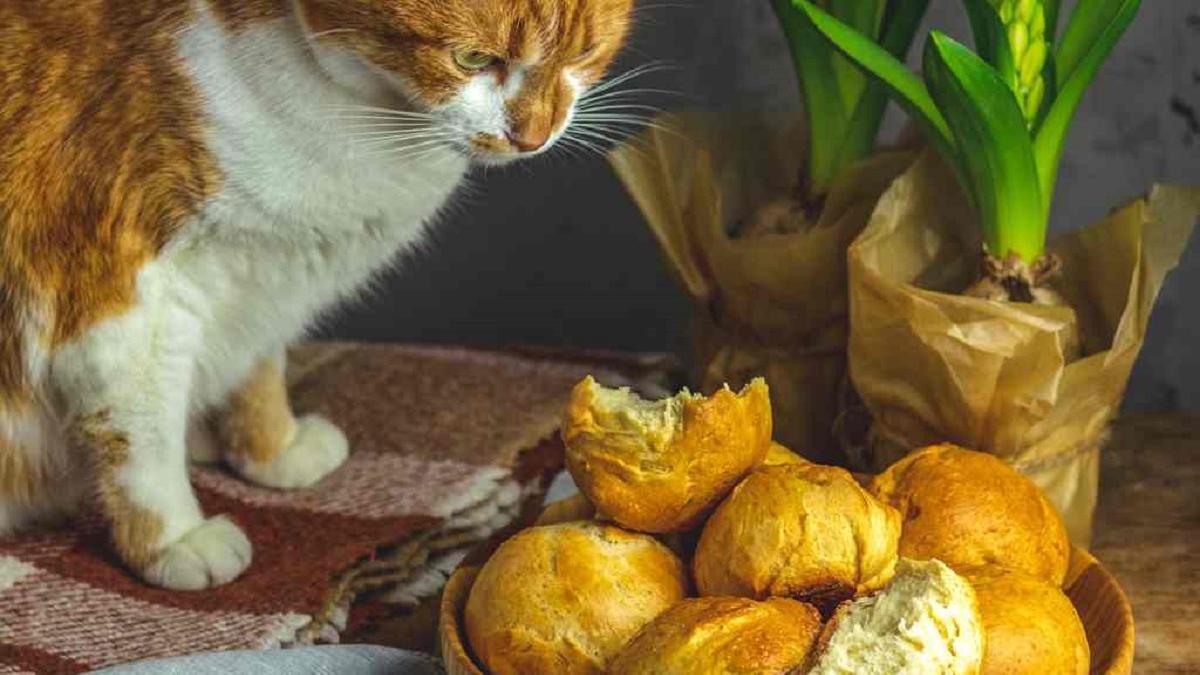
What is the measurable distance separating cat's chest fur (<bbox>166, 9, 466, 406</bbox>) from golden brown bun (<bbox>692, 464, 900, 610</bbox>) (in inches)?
15.8

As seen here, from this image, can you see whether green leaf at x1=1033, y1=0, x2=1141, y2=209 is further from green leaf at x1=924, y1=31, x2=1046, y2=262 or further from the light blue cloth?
the light blue cloth

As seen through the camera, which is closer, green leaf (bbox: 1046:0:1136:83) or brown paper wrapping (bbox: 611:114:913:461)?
green leaf (bbox: 1046:0:1136:83)

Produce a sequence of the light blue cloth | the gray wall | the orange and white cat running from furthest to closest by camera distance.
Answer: the gray wall
the orange and white cat
the light blue cloth

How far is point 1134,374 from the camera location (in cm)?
154

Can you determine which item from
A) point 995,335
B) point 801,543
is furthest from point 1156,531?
point 801,543

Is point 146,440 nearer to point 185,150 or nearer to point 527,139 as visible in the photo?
point 185,150

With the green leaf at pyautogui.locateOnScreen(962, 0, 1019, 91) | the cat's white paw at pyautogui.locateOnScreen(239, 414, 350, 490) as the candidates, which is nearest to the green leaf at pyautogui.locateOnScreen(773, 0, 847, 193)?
the green leaf at pyautogui.locateOnScreen(962, 0, 1019, 91)

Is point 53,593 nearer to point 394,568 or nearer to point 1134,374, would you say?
point 394,568

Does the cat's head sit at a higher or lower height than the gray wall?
higher

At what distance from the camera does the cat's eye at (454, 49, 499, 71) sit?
0.99 metres

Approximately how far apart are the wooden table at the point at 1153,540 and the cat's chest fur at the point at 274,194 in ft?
0.83

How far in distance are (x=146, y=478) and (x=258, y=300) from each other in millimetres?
151

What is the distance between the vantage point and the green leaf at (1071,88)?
40.2 inches

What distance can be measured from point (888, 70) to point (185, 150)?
481 mm
